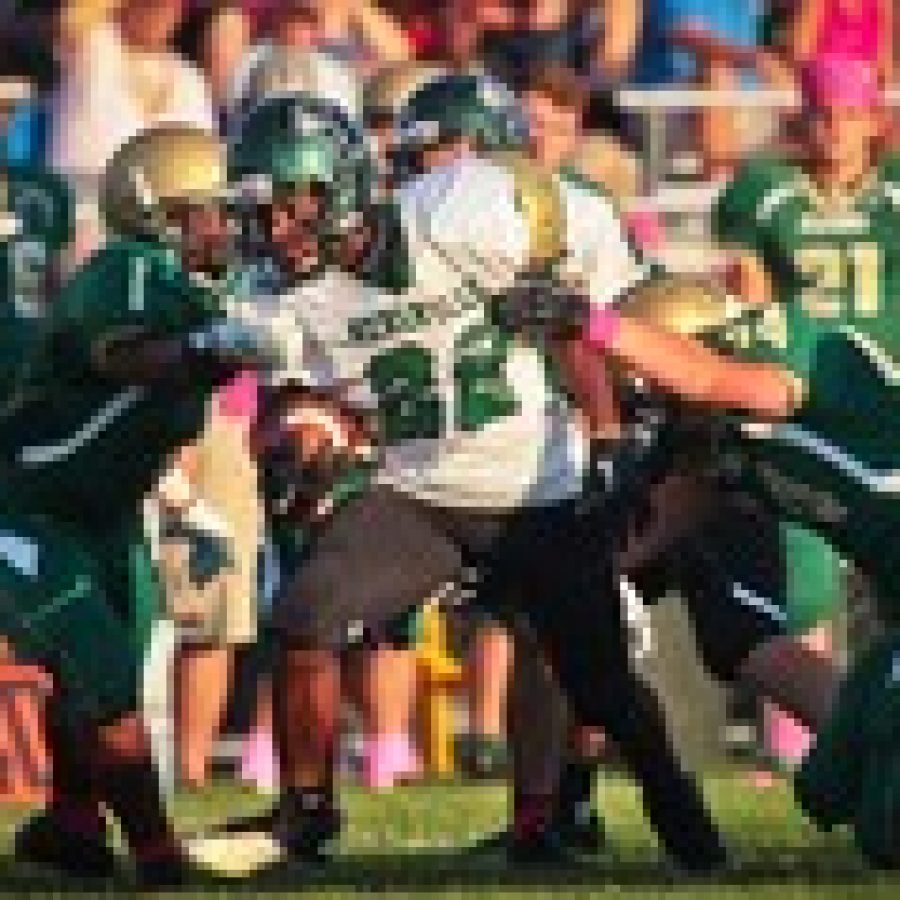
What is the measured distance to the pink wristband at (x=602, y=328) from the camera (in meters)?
9.45

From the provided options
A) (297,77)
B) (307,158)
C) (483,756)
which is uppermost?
(307,158)

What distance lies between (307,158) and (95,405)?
67cm

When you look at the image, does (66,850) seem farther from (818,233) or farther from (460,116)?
(818,233)

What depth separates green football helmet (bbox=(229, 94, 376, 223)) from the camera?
31.1ft

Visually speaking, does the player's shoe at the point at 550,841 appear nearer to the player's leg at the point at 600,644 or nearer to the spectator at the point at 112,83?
the player's leg at the point at 600,644

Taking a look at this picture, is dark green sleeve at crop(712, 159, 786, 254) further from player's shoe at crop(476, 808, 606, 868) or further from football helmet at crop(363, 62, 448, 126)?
player's shoe at crop(476, 808, 606, 868)

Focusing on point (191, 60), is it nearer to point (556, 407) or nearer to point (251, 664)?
point (251, 664)

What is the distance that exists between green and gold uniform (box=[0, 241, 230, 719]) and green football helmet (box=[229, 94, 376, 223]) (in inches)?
10.3

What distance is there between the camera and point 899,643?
30.7 feet

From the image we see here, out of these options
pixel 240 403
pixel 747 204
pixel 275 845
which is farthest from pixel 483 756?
pixel 275 845

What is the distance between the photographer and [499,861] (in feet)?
33.3

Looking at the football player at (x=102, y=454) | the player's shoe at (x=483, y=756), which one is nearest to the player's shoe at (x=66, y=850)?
the football player at (x=102, y=454)

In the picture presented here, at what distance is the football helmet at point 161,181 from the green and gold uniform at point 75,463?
6 centimetres

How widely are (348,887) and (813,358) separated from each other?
1325 millimetres
